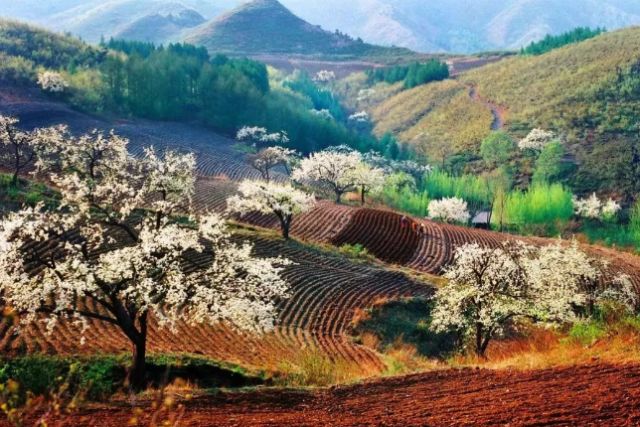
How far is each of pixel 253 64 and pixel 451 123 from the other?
183 ft

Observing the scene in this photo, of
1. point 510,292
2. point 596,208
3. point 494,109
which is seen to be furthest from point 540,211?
point 510,292

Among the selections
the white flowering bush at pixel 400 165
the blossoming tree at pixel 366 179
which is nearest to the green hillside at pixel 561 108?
the white flowering bush at pixel 400 165

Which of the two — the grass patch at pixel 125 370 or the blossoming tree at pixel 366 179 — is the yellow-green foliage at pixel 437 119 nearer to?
the blossoming tree at pixel 366 179

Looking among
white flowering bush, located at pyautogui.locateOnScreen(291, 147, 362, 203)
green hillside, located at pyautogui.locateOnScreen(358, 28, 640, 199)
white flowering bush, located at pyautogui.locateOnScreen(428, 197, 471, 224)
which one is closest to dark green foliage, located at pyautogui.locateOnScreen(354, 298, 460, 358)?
white flowering bush, located at pyautogui.locateOnScreen(291, 147, 362, 203)

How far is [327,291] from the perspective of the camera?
39844mm

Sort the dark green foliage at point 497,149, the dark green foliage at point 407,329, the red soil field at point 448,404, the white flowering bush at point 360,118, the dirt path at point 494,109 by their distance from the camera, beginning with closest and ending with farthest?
1. the red soil field at point 448,404
2. the dark green foliage at point 407,329
3. the dark green foliage at point 497,149
4. the dirt path at point 494,109
5. the white flowering bush at point 360,118

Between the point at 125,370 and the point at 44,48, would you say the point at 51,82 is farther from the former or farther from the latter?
the point at 125,370

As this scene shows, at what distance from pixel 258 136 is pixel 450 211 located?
46.2m

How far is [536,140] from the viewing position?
104 m

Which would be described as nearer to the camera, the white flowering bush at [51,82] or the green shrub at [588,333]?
the green shrub at [588,333]

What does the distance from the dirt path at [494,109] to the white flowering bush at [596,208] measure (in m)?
36.3

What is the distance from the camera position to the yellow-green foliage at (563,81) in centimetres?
11206

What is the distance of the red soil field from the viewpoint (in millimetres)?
12156

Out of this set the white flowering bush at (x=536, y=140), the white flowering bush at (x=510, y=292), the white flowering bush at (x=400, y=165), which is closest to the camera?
the white flowering bush at (x=510, y=292)
